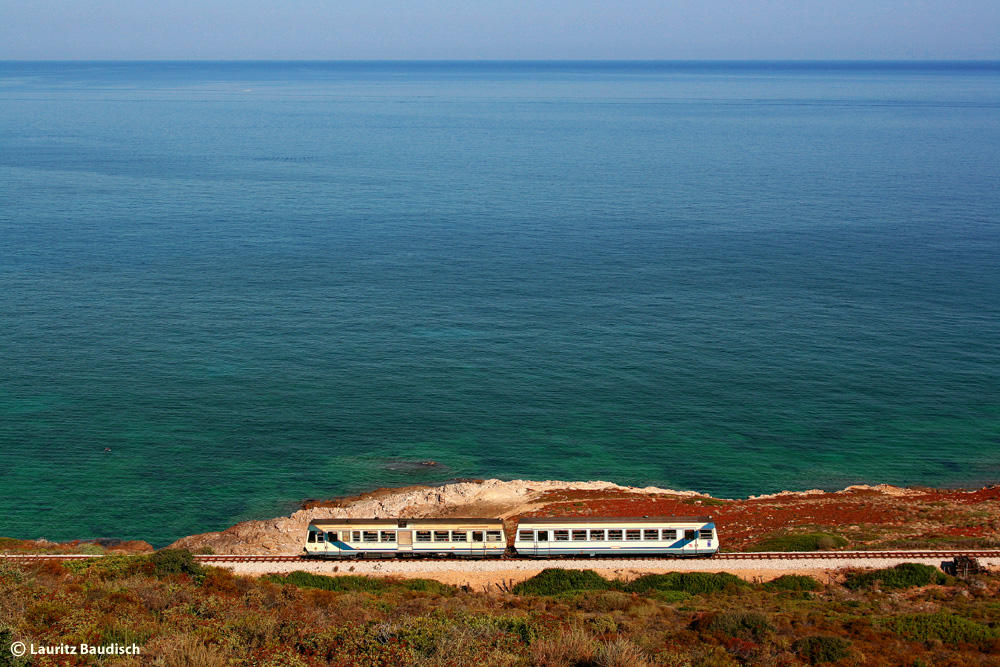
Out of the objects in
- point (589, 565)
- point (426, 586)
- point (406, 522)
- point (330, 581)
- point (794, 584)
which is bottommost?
point (794, 584)

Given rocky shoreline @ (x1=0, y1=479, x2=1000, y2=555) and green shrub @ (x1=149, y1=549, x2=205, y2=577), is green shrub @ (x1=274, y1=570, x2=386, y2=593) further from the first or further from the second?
rocky shoreline @ (x1=0, y1=479, x2=1000, y2=555)

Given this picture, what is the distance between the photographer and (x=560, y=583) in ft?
123

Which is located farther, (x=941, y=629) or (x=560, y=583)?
(x=560, y=583)

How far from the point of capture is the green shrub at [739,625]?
29.2 meters

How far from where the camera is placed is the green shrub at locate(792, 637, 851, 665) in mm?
27000

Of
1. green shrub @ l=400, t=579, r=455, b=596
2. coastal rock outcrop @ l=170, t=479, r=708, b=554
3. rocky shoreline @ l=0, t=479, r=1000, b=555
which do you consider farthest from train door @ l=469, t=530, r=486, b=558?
coastal rock outcrop @ l=170, t=479, r=708, b=554

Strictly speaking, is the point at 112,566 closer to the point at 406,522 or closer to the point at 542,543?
the point at 406,522

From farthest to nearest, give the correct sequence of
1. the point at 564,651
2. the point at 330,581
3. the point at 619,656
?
the point at 330,581
the point at 564,651
the point at 619,656

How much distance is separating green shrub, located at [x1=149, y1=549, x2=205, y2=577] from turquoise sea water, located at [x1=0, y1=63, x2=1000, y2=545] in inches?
511

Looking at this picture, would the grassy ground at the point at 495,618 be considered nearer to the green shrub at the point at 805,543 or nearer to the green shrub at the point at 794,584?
the green shrub at the point at 794,584

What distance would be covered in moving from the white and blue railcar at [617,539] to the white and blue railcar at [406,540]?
151 centimetres

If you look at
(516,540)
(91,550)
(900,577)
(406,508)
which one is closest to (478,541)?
(516,540)

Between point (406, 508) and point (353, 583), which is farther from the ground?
point (406, 508)

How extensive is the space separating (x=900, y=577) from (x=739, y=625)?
37.4ft
